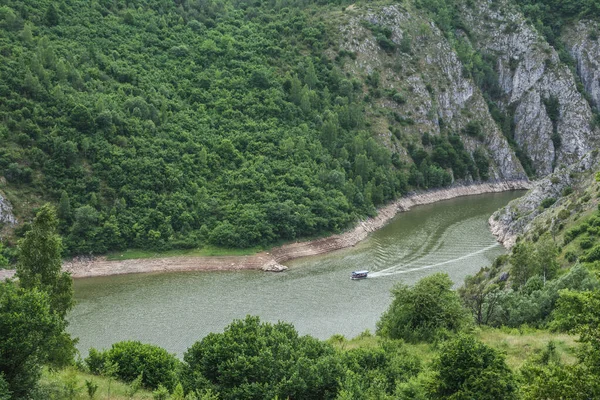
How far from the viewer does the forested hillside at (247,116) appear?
92688 millimetres

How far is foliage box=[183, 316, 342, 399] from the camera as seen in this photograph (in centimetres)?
2856

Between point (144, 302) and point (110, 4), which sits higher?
point (110, 4)

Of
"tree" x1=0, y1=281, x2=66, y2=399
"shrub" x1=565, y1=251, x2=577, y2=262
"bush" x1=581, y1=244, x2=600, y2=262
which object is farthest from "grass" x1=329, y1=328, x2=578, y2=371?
"shrub" x1=565, y1=251, x2=577, y2=262

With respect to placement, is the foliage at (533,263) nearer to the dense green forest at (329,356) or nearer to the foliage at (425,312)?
the dense green forest at (329,356)

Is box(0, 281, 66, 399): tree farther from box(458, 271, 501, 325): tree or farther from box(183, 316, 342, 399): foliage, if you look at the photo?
box(458, 271, 501, 325): tree

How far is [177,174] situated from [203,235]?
12.8 metres

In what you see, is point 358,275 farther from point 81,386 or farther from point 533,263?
point 81,386

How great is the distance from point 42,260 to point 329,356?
19600 mm

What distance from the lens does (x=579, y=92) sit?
176 m

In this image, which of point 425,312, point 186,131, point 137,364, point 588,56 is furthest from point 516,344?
point 588,56

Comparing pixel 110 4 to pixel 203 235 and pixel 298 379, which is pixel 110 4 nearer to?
pixel 203 235

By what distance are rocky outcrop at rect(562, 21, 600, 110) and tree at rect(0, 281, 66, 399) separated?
18872cm

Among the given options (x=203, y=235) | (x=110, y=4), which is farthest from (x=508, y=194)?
(x=110, y=4)

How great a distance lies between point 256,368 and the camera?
95.9 feet
